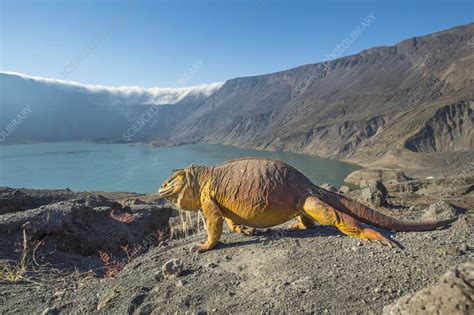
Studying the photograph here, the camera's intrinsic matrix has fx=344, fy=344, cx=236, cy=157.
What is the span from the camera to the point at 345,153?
102m

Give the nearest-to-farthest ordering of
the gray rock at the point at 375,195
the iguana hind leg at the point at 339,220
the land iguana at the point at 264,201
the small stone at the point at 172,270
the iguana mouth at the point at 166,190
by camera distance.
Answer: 1. the small stone at the point at 172,270
2. the iguana hind leg at the point at 339,220
3. the land iguana at the point at 264,201
4. the iguana mouth at the point at 166,190
5. the gray rock at the point at 375,195

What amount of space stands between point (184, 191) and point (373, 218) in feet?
11.2

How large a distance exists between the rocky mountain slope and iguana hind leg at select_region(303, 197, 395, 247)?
71236mm

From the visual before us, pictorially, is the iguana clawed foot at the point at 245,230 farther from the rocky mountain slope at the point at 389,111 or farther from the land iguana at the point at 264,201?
the rocky mountain slope at the point at 389,111

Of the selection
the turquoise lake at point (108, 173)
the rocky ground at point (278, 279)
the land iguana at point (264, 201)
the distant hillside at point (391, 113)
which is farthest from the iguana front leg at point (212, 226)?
the distant hillside at point (391, 113)

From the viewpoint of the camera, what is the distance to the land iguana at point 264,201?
5.81m

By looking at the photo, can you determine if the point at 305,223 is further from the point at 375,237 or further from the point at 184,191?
the point at 184,191

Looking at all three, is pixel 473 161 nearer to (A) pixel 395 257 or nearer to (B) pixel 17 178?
(A) pixel 395 257

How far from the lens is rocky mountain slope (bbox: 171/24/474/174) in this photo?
86.8 meters

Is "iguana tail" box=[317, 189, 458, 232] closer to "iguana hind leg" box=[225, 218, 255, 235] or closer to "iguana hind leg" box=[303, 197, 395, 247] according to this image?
"iguana hind leg" box=[303, 197, 395, 247]

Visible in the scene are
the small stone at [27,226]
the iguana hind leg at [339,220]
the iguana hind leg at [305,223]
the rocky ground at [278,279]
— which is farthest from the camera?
the small stone at [27,226]

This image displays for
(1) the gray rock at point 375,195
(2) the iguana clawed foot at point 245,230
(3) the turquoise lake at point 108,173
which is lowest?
(3) the turquoise lake at point 108,173

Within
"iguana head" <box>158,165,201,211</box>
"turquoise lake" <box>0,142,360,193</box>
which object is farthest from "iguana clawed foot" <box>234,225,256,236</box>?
"turquoise lake" <box>0,142,360,193</box>

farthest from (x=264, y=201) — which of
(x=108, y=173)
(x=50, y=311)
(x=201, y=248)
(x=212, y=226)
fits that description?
(x=108, y=173)
